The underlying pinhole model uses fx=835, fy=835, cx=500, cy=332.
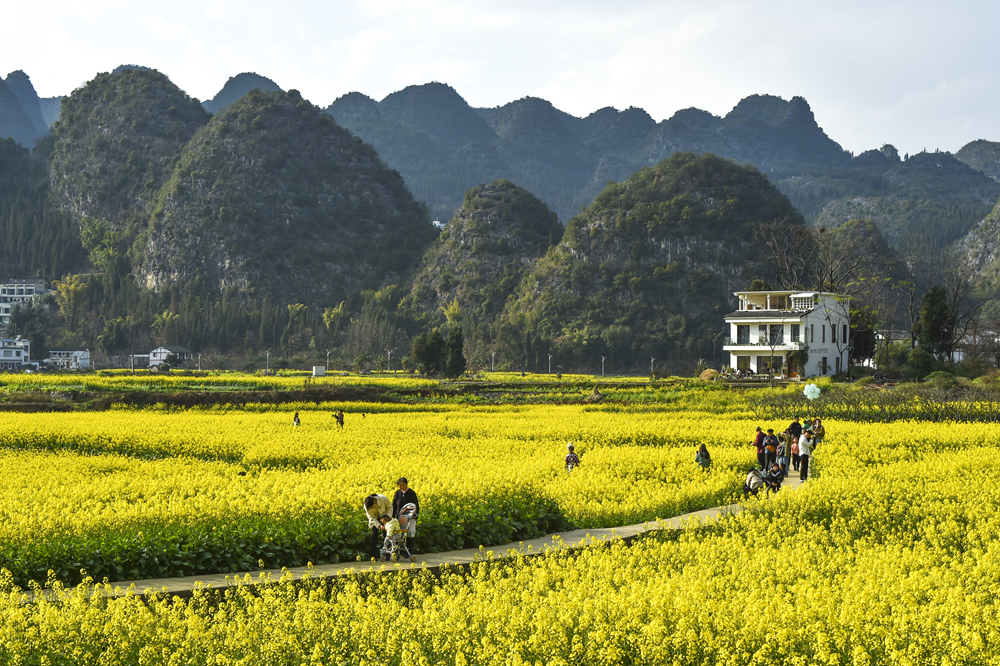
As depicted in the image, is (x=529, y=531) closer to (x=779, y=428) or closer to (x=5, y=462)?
(x=5, y=462)

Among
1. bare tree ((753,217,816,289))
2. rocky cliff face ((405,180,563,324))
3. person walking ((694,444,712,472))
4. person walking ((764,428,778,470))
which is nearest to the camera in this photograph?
person walking ((694,444,712,472))

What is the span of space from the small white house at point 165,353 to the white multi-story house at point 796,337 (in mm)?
113105

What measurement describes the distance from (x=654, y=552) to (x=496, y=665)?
668 centimetres

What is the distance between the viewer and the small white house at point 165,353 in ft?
531

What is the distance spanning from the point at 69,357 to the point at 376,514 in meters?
172

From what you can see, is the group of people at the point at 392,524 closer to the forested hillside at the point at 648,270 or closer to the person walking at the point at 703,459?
the person walking at the point at 703,459

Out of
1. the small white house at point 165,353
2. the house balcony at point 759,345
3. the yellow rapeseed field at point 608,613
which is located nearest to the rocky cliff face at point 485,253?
the small white house at point 165,353

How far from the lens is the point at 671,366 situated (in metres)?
136

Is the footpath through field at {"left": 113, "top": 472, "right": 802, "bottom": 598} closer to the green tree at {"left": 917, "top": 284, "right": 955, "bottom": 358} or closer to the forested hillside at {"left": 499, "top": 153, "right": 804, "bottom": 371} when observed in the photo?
the green tree at {"left": 917, "top": 284, "right": 955, "bottom": 358}

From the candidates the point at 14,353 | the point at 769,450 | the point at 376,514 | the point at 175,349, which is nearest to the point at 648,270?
the point at 175,349

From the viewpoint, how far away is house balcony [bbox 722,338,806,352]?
76250 mm

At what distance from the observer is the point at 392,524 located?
15.0 m

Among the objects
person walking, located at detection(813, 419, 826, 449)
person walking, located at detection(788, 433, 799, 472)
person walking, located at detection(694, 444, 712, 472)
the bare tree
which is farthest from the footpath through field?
the bare tree

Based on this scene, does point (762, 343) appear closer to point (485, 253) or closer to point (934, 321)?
point (934, 321)
